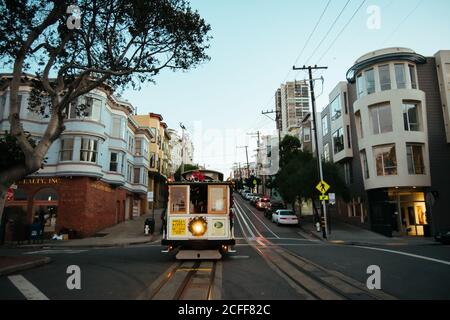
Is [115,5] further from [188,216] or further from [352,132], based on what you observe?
[352,132]

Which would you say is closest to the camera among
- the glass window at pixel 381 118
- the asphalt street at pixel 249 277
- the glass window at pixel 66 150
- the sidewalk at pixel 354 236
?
the asphalt street at pixel 249 277

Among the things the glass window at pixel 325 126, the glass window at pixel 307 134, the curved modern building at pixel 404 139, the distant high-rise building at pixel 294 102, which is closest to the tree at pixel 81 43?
the curved modern building at pixel 404 139

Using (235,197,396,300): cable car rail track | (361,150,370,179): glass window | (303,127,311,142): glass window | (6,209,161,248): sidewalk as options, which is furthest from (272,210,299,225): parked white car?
(303,127,311,142): glass window

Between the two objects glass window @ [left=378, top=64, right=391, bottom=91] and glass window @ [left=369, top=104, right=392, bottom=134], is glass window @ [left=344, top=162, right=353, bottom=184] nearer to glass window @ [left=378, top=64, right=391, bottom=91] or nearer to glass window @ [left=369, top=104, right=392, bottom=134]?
glass window @ [left=369, top=104, right=392, bottom=134]

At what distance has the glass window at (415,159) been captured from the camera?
25312 millimetres

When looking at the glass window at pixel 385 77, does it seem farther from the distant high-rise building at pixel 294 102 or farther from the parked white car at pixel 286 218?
the distant high-rise building at pixel 294 102

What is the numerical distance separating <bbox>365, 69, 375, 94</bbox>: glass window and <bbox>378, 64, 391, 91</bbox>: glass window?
657mm

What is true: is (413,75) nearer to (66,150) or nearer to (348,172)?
(348,172)

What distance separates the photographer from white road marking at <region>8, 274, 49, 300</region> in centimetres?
636

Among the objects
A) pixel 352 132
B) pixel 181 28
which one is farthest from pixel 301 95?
pixel 181 28

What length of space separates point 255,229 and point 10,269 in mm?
20928

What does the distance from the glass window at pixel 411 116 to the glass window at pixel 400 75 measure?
1699 mm

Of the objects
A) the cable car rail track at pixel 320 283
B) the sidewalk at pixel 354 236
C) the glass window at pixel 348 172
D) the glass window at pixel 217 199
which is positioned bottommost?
the sidewalk at pixel 354 236

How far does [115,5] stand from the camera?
44.2 feet
